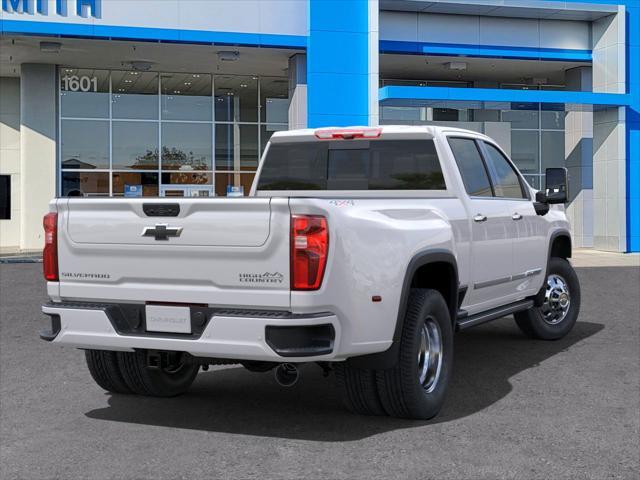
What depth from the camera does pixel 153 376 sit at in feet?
20.3

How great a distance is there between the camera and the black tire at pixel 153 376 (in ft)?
20.1

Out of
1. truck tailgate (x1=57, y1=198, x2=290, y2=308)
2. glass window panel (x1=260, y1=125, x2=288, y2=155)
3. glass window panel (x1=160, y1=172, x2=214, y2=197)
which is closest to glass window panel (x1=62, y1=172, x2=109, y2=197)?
glass window panel (x1=160, y1=172, x2=214, y2=197)

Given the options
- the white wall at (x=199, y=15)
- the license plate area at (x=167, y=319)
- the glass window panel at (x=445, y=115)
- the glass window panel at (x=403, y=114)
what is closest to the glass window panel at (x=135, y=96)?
the white wall at (x=199, y=15)

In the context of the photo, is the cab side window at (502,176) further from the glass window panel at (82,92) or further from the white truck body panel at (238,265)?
the glass window panel at (82,92)

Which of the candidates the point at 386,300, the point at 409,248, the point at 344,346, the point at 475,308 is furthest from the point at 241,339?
the point at 475,308

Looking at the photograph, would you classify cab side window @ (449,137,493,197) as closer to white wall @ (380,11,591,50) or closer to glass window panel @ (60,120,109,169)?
white wall @ (380,11,591,50)

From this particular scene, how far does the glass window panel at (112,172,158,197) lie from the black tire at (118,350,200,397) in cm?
2047

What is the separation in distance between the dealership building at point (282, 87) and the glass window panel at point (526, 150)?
67 mm

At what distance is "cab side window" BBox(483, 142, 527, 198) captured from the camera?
24.3 feet

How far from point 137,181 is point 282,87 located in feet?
18.2

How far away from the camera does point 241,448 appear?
506 centimetres

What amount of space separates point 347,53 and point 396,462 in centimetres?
1860

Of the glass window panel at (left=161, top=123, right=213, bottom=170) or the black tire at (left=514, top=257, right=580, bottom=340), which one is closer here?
the black tire at (left=514, top=257, right=580, bottom=340)

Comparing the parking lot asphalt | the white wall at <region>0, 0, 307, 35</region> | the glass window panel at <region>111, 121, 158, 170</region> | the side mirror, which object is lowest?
the parking lot asphalt
